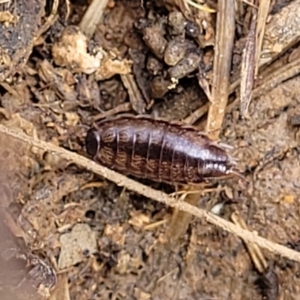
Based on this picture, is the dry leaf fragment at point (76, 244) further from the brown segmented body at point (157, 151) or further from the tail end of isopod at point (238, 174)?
the tail end of isopod at point (238, 174)

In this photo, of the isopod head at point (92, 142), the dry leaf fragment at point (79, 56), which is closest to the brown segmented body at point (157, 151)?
the isopod head at point (92, 142)

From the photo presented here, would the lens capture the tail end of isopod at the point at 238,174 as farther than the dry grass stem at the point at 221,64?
Yes

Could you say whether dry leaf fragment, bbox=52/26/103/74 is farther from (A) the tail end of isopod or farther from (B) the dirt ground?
(A) the tail end of isopod

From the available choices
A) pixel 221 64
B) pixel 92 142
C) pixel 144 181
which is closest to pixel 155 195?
pixel 144 181

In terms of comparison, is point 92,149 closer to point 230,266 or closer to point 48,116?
point 48,116

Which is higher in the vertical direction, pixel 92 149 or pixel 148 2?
pixel 148 2

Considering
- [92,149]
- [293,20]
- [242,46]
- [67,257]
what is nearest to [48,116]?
[92,149]
